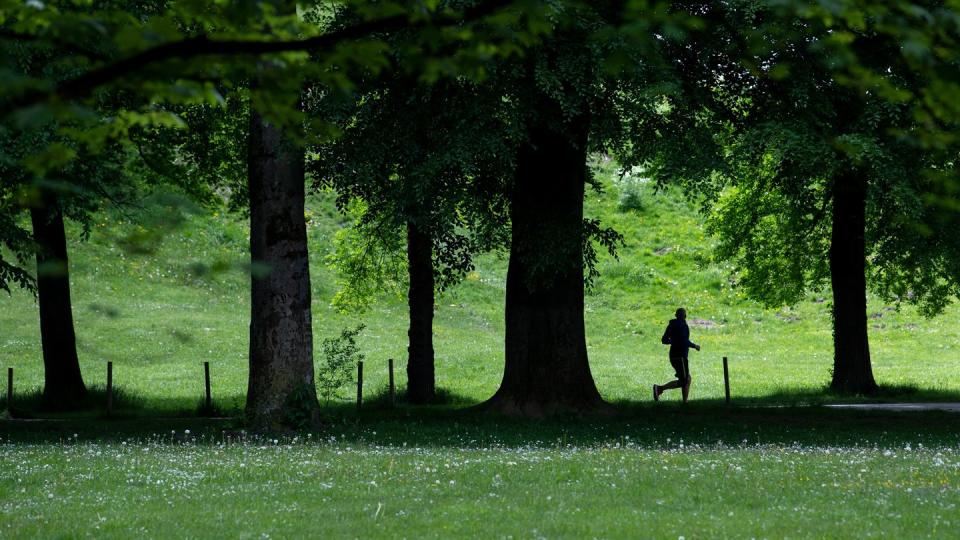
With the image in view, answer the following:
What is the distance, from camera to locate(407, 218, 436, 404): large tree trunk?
26.6m

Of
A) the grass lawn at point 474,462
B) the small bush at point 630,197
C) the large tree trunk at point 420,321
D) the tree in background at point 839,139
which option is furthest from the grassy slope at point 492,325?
the large tree trunk at point 420,321

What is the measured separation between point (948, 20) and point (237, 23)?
281 centimetres

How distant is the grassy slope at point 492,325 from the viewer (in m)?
38.0

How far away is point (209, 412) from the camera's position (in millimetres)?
25547

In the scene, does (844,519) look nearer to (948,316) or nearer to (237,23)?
(237,23)

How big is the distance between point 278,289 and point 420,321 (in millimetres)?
8893

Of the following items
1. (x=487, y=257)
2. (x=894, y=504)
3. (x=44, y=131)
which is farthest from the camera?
(x=487, y=257)

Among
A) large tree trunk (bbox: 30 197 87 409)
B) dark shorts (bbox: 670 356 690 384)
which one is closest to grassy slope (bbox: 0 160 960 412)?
large tree trunk (bbox: 30 197 87 409)

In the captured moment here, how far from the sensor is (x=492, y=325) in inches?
2136

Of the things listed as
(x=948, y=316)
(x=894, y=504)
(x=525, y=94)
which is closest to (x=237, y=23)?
(x=894, y=504)

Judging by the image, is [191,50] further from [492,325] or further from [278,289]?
[492,325]

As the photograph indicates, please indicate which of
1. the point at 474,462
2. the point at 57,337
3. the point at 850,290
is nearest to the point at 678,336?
the point at 850,290

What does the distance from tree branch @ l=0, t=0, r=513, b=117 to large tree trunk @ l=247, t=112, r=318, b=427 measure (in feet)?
44.7

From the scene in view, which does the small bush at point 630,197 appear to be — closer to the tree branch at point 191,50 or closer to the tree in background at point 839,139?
the tree in background at point 839,139
